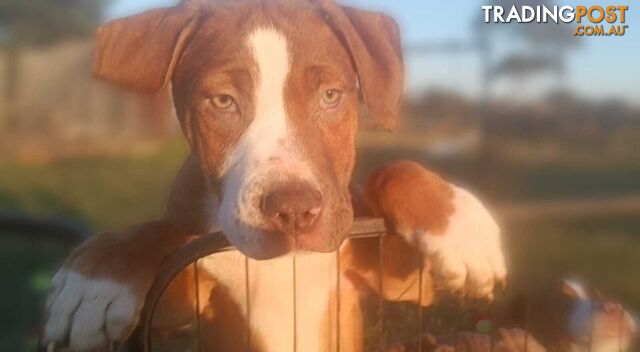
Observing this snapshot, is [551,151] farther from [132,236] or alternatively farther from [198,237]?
[132,236]

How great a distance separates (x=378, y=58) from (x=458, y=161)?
0.38 m

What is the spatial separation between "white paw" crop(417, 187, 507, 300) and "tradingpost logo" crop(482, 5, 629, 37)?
0.51 metres

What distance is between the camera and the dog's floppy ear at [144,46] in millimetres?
2525

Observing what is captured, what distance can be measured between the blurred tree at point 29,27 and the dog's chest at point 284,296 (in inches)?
28.3

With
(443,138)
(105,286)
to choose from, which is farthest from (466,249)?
(105,286)

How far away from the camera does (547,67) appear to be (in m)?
2.69

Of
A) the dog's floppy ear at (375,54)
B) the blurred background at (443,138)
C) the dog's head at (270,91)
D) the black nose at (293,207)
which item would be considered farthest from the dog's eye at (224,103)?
the dog's floppy ear at (375,54)

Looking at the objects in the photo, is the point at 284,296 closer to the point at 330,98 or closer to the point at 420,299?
the point at 420,299

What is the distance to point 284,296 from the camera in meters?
2.76

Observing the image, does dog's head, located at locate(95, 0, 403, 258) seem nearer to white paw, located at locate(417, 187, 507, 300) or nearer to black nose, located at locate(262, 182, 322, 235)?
black nose, located at locate(262, 182, 322, 235)

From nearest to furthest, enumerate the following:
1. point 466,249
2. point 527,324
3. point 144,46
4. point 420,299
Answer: point 144,46
point 466,249
point 420,299
point 527,324

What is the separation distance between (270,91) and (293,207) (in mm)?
311

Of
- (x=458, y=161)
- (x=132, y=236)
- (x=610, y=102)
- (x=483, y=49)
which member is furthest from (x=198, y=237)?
(x=610, y=102)

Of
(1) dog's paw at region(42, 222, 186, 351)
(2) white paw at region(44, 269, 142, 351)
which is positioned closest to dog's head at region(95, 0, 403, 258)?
(1) dog's paw at region(42, 222, 186, 351)
